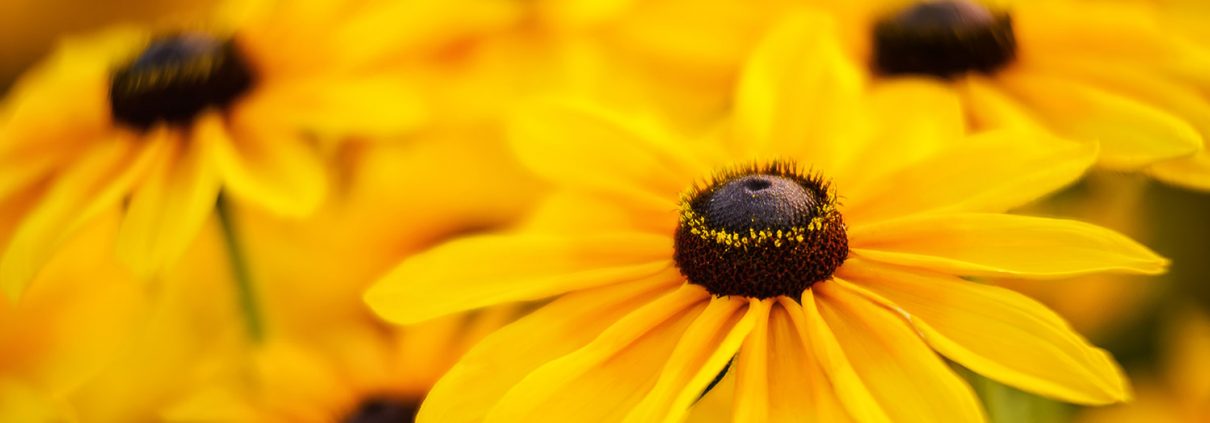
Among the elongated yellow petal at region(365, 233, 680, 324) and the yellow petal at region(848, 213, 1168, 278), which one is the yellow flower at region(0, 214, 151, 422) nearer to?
the elongated yellow petal at region(365, 233, 680, 324)

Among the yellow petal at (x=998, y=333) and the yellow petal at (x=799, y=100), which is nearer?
the yellow petal at (x=998, y=333)

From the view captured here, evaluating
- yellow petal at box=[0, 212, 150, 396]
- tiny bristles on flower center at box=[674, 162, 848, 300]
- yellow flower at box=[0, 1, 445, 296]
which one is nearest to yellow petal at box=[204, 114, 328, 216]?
yellow flower at box=[0, 1, 445, 296]

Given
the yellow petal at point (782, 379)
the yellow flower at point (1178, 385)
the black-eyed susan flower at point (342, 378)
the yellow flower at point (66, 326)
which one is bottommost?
the yellow flower at point (1178, 385)

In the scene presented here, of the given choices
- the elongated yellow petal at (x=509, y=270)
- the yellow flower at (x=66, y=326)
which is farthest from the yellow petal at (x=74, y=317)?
the elongated yellow petal at (x=509, y=270)

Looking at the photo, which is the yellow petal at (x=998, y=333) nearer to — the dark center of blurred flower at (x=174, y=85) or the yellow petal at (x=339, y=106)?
the yellow petal at (x=339, y=106)

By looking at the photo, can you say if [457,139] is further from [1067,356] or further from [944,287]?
[1067,356]

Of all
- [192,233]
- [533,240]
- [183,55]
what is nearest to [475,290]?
[533,240]

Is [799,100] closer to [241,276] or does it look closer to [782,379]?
[782,379]
